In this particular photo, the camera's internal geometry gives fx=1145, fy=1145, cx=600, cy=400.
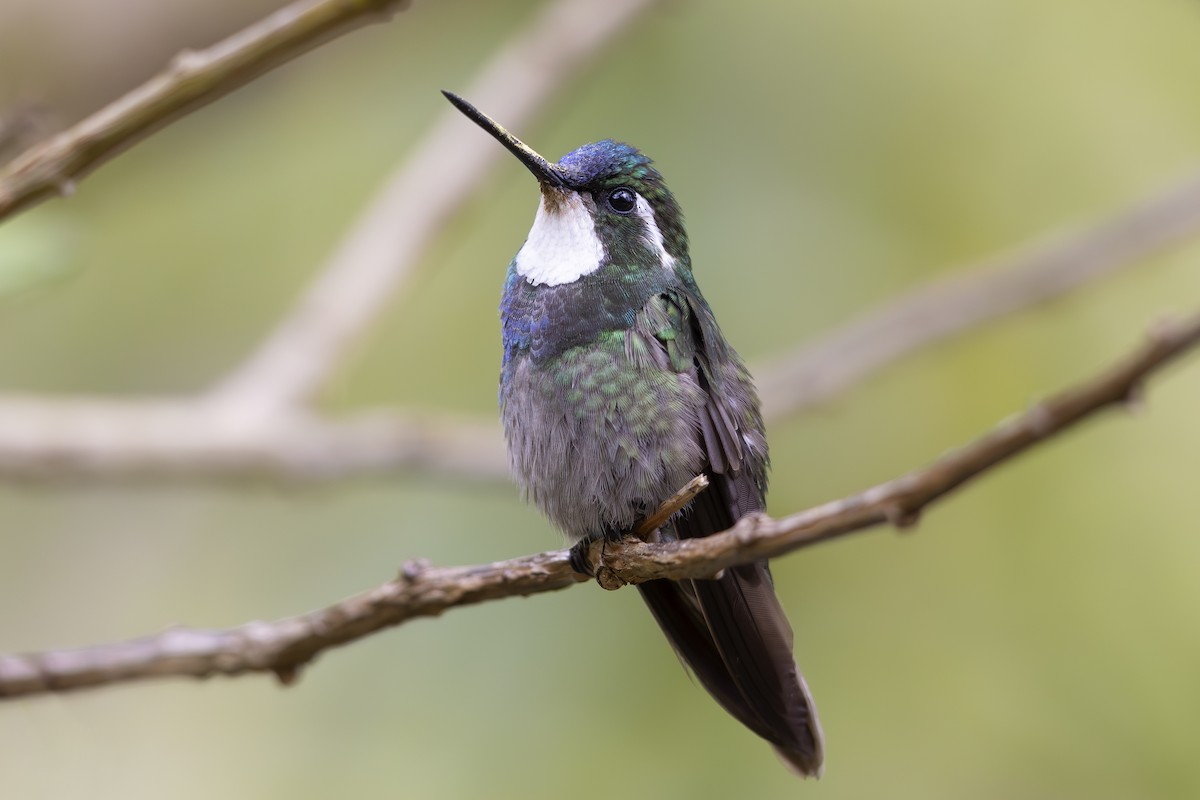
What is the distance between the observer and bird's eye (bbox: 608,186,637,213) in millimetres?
2500

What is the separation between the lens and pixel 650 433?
7.17 ft

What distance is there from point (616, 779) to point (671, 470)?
8.45 feet

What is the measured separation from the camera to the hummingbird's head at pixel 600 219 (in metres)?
2.40

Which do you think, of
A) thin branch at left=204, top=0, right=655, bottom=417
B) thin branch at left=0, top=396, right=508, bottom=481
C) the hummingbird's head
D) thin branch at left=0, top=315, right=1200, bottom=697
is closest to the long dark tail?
thin branch at left=0, top=315, right=1200, bottom=697

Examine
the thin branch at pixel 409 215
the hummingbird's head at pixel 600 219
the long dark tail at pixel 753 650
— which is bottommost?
the long dark tail at pixel 753 650

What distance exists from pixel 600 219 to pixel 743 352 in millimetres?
2864

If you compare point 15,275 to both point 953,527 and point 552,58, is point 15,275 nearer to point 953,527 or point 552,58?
point 552,58

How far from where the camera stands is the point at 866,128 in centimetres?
554

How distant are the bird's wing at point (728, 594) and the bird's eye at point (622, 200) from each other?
29 centimetres

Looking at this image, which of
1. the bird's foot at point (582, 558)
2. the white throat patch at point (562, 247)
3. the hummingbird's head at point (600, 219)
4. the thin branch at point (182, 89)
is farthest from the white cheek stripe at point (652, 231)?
the thin branch at point (182, 89)

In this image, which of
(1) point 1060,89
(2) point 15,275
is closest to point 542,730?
(2) point 15,275

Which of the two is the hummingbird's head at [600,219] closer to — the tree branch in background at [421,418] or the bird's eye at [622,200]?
the bird's eye at [622,200]

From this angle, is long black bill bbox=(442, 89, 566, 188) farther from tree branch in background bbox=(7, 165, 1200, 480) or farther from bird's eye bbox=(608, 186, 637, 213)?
tree branch in background bbox=(7, 165, 1200, 480)

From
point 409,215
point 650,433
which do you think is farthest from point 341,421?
point 650,433
